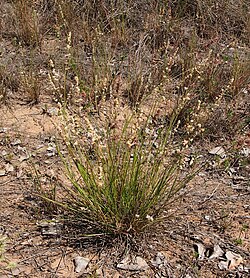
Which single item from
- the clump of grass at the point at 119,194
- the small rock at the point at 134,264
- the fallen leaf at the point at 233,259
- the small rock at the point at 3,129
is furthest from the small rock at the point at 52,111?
the fallen leaf at the point at 233,259

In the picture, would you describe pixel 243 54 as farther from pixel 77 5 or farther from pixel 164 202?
pixel 164 202

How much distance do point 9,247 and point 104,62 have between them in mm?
2210

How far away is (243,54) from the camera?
4.59 metres

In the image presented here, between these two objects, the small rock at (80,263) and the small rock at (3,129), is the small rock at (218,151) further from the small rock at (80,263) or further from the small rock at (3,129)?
the small rock at (3,129)

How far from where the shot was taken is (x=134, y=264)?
8.56 feet

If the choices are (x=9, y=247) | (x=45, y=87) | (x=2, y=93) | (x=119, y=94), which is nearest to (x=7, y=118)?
Answer: (x=2, y=93)

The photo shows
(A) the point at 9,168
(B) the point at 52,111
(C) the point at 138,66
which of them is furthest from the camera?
(C) the point at 138,66

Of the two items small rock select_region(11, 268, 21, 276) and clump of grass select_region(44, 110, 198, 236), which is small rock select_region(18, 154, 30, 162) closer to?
clump of grass select_region(44, 110, 198, 236)

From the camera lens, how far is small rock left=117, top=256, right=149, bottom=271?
258 centimetres

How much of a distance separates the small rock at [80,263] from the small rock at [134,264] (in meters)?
0.21

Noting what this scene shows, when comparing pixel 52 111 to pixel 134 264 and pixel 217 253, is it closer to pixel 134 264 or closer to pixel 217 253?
pixel 134 264

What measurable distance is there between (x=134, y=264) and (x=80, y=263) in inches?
13.3

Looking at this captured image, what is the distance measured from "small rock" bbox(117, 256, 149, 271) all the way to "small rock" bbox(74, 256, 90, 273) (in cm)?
21

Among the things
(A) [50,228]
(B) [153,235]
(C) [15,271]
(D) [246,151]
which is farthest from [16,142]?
(D) [246,151]
